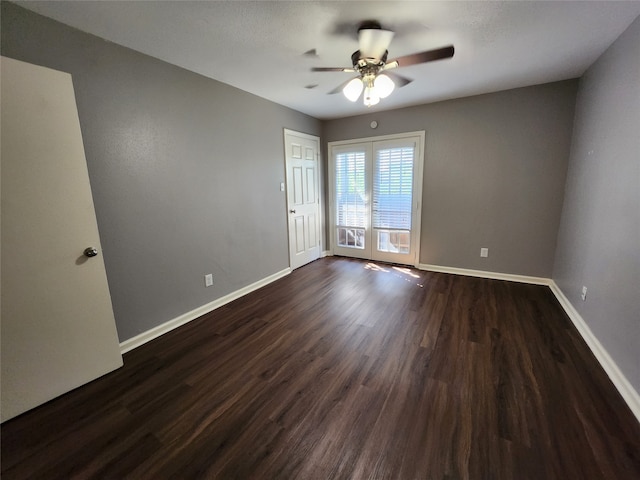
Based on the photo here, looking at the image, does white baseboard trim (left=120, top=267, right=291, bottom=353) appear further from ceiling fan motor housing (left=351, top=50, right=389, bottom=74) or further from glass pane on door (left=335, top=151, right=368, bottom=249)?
ceiling fan motor housing (left=351, top=50, right=389, bottom=74)

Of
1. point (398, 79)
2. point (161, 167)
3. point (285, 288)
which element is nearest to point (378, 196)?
point (398, 79)

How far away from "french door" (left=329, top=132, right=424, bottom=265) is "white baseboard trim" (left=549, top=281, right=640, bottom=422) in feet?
6.26

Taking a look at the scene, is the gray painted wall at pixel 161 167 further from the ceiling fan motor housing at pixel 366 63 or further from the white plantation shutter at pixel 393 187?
the white plantation shutter at pixel 393 187

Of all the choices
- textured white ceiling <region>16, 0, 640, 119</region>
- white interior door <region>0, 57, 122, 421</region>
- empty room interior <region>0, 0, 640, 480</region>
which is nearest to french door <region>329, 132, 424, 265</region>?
empty room interior <region>0, 0, 640, 480</region>

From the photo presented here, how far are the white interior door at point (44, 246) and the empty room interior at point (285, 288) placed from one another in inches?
0.4

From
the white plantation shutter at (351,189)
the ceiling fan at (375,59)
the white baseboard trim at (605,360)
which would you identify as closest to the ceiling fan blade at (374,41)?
the ceiling fan at (375,59)

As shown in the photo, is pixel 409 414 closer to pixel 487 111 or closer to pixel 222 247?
pixel 222 247

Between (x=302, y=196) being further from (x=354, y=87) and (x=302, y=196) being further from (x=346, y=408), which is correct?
(x=346, y=408)

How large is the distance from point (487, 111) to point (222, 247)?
12.1 feet

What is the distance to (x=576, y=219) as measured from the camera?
2.63 meters

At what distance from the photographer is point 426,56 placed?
1742 millimetres

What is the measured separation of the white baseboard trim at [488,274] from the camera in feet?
10.9

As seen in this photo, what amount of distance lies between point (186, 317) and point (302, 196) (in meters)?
2.40

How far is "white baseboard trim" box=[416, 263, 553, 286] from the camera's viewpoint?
3332 millimetres
